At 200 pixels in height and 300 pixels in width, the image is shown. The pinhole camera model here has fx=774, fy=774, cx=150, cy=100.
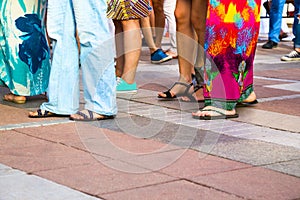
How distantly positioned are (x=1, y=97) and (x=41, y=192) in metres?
3.58

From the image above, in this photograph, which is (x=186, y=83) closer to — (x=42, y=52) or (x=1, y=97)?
(x=42, y=52)

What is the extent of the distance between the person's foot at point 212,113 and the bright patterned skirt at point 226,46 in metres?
0.04

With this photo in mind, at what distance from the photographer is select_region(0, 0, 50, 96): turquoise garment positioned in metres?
6.84

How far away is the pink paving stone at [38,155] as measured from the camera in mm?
4594

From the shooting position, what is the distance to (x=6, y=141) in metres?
5.24

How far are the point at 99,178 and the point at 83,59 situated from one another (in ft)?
6.46

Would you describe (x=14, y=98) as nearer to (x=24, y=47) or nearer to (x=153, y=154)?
(x=24, y=47)

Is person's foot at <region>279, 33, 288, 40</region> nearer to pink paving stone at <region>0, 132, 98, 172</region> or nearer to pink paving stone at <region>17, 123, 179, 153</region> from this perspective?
pink paving stone at <region>17, 123, 179, 153</region>

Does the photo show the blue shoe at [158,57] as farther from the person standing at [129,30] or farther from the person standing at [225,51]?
the person standing at [225,51]

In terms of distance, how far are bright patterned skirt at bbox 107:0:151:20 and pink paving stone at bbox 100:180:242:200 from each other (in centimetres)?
348

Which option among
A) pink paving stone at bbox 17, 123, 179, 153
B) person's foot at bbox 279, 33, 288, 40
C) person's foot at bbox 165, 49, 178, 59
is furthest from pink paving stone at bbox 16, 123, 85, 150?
person's foot at bbox 279, 33, 288, 40

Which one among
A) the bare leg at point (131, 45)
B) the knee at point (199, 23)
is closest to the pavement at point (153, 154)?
the bare leg at point (131, 45)

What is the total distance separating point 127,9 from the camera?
738 cm

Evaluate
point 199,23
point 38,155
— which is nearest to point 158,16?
point 199,23
